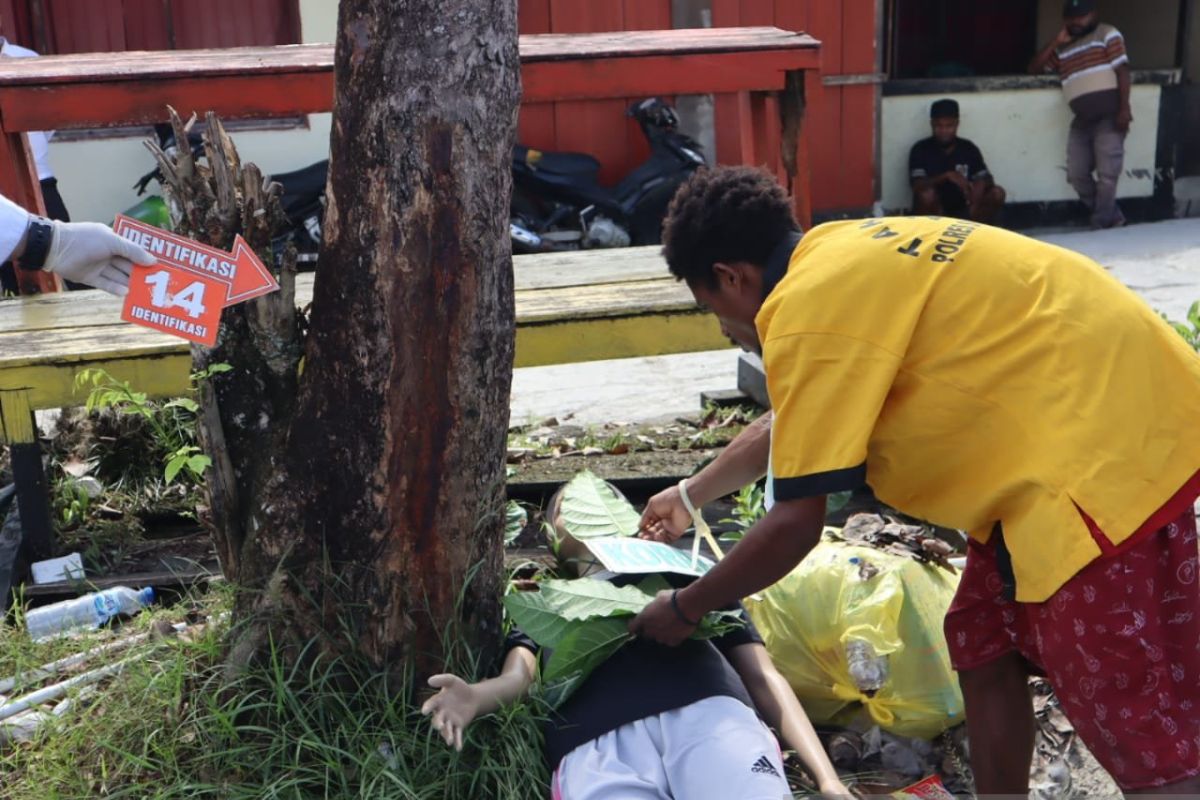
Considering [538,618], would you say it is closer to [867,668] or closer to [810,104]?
[867,668]

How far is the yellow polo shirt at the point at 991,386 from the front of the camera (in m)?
2.02

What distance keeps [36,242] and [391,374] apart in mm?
889

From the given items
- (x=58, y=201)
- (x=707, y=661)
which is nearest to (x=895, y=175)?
(x=58, y=201)

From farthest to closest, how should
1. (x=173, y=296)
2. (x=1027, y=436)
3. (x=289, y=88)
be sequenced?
(x=289, y=88)
(x=173, y=296)
(x=1027, y=436)

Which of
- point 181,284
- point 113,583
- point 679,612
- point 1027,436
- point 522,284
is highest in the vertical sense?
point 181,284

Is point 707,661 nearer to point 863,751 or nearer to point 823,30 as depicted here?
point 863,751

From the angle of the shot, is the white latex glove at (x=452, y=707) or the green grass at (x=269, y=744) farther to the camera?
the green grass at (x=269, y=744)

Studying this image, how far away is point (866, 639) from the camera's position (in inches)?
114

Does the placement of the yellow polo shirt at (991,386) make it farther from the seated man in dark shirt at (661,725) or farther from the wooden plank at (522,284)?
the wooden plank at (522,284)

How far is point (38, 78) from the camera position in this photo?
13.7ft

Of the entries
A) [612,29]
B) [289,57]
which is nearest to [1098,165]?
[612,29]

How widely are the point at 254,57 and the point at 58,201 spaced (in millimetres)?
2904

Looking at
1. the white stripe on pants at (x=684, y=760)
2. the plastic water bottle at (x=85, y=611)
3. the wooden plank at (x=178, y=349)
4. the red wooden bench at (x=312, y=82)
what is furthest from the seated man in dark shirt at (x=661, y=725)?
the red wooden bench at (x=312, y=82)

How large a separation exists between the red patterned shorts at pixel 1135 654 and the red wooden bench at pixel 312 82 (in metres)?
2.88
